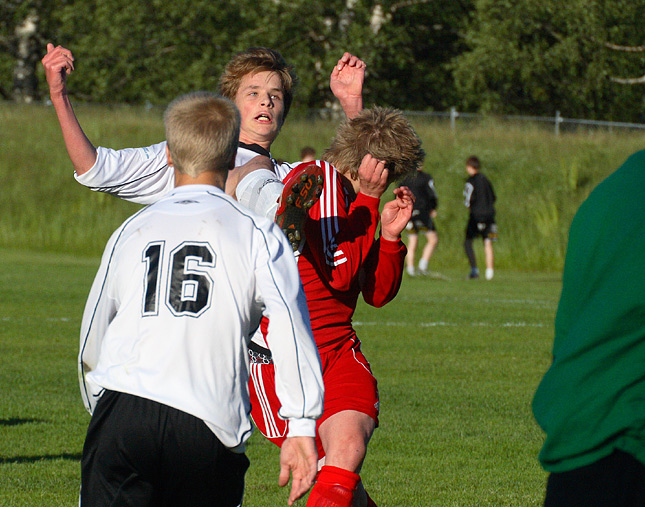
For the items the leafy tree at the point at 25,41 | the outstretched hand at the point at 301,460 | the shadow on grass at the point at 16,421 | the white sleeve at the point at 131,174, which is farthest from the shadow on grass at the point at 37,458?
the leafy tree at the point at 25,41

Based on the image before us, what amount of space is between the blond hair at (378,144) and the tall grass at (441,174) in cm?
1925

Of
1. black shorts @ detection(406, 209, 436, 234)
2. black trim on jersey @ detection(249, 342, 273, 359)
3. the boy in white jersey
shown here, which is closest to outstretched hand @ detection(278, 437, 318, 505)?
the boy in white jersey

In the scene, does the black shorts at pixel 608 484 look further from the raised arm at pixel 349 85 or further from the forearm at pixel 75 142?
the raised arm at pixel 349 85

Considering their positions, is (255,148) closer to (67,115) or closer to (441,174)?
(67,115)

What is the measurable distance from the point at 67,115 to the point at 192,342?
1.57 meters

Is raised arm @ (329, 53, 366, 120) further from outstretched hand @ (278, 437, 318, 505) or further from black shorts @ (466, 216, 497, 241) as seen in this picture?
black shorts @ (466, 216, 497, 241)

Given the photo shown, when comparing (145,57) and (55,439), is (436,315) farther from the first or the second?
(145,57)

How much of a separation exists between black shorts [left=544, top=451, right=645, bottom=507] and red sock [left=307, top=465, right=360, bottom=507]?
1452mm

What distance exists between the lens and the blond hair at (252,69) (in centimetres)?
448

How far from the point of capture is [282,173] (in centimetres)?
427

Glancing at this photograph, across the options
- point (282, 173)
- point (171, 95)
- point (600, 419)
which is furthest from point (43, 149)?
point (600, 419)

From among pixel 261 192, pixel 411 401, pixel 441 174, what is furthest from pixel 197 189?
pixel 441 174

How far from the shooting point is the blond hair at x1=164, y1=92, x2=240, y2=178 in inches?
120

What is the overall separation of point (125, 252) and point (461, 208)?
2322 centimetres
